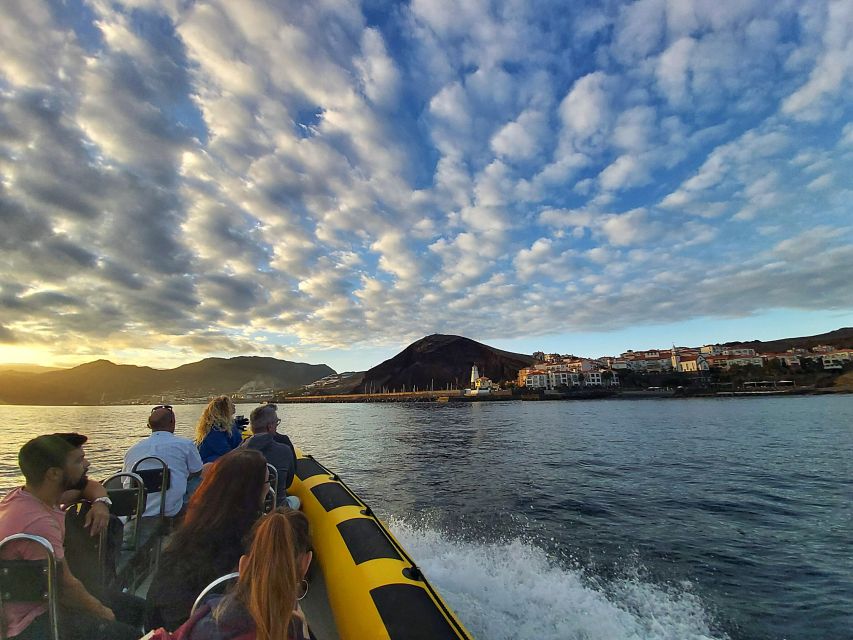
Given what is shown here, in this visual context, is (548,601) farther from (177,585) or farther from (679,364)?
(679,364)

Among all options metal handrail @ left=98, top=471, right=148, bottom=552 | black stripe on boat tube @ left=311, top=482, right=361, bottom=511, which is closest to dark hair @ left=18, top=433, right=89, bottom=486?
metal handrail @ left=98, top=471, right=148, bottom=552

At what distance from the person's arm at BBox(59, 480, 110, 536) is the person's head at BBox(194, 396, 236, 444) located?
250 centimetres

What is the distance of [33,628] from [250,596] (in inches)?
65.6

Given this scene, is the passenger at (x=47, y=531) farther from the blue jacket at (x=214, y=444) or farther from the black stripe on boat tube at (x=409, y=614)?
the blue jacket at (x=214, y=444)

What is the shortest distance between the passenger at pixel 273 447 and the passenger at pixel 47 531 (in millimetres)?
2599

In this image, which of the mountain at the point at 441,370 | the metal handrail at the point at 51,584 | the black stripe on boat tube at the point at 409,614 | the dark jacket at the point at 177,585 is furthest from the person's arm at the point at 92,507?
the mountain at the point at 441,370

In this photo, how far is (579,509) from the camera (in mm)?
10898

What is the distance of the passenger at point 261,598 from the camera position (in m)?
1.55

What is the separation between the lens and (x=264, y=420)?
18.8 ft

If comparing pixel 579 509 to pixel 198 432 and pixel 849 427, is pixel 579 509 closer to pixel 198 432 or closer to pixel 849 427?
pixel 198 432

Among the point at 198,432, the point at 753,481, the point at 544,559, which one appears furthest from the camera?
the point at 753,481

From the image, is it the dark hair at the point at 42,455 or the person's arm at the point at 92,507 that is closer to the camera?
the dark hair at the point at 42,455

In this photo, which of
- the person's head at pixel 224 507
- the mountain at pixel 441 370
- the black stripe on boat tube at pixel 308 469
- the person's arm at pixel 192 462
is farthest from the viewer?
the mountain at pixel 441 370

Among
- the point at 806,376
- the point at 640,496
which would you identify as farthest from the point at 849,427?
the point at 806,376
